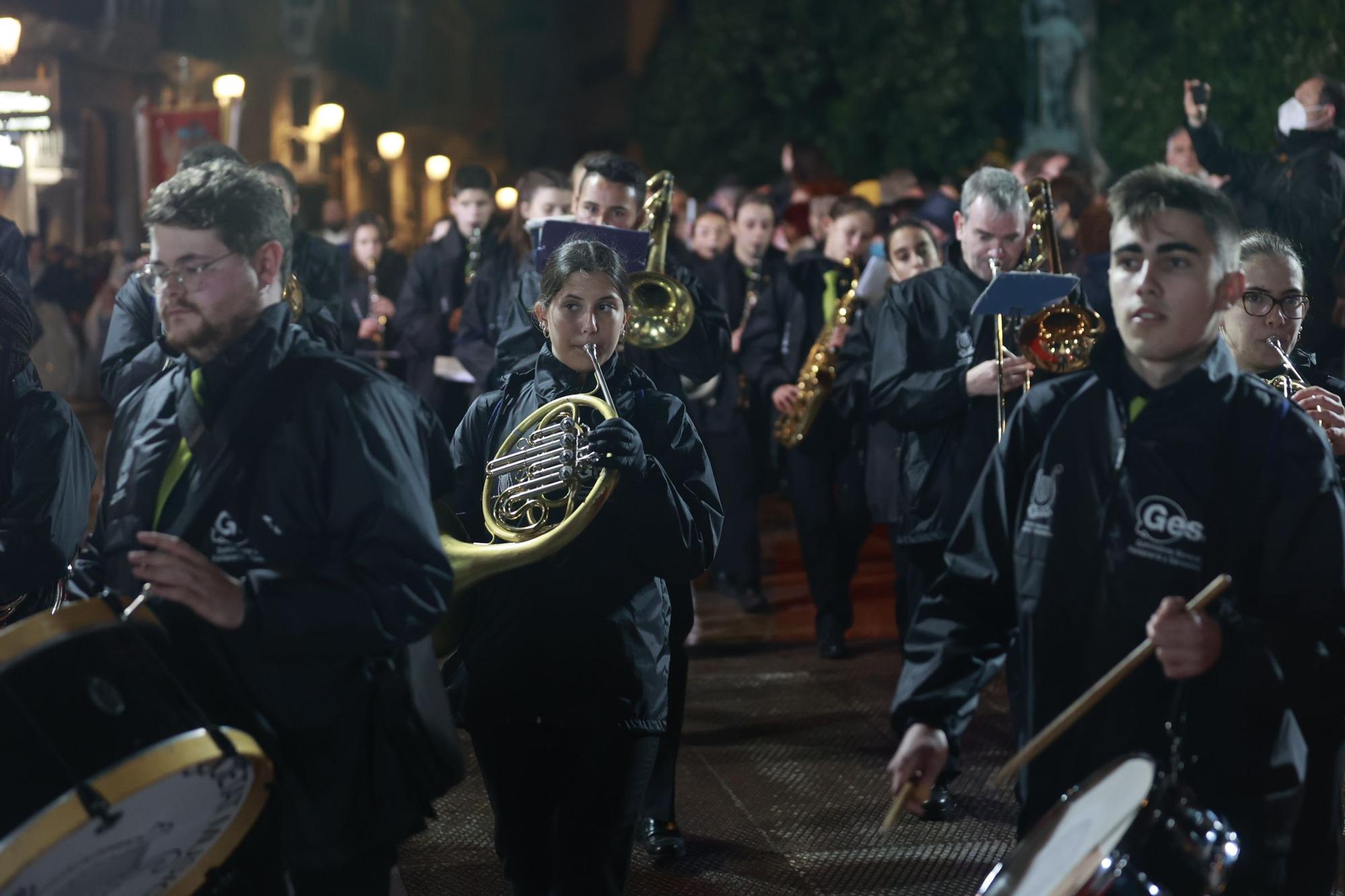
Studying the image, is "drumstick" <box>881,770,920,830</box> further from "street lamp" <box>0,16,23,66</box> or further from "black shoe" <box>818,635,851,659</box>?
"street lamp" <box>0,16,23,66</box>

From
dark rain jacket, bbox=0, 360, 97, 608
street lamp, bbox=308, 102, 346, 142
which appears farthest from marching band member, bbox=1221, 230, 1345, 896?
street lamp, bbox=308, 102, 346, 142

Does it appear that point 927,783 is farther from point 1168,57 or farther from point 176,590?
point 1168,57

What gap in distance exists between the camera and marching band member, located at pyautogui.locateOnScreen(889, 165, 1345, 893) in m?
2.80

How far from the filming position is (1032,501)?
301 cm

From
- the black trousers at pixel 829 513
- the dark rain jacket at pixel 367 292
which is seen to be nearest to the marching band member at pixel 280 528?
the dark rain jacket at pixel 367 292

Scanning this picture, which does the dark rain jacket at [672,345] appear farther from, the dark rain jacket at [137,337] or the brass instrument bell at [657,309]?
the dark rain jacket at [137,337]

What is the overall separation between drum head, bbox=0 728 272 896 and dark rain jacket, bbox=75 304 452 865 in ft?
0.51

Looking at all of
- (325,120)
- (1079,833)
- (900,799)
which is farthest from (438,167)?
(1079,833)

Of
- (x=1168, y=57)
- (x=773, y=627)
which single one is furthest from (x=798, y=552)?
(x=1168, y=57)

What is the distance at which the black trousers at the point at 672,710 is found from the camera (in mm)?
5094

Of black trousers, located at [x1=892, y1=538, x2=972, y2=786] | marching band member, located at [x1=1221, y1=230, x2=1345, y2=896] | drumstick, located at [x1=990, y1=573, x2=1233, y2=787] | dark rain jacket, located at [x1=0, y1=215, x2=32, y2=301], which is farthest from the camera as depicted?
dark rain jacket, located at [x1=0, y1=215, x2=32, y2=301]

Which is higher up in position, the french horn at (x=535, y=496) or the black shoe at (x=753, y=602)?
the french horn at (x=535, y=496)

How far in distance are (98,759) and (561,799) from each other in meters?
1.55

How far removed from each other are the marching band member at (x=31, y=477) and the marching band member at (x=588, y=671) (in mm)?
1030
